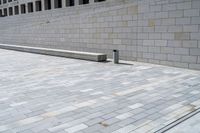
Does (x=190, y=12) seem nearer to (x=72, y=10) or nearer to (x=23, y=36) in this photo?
(x=72, y=10)

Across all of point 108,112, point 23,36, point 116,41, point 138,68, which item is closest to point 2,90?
point 108,112

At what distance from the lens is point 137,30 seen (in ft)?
41.5

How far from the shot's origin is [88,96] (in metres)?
6.98

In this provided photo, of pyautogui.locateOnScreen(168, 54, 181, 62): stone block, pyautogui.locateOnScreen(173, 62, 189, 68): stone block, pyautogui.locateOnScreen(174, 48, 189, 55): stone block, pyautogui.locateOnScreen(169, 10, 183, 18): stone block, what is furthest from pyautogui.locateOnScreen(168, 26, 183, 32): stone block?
pyautogui.locateOnScreen(173, 62, 189, 68): stone block

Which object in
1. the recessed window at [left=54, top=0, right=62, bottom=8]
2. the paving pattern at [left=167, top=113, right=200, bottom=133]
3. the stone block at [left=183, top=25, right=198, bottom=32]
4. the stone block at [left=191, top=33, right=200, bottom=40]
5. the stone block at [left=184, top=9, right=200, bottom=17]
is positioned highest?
the recessed window at [left=54, top=0, right=62, bottom=8]

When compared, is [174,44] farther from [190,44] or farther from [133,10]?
[133,10]

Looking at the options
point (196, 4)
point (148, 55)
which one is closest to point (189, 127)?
point (196, 4)

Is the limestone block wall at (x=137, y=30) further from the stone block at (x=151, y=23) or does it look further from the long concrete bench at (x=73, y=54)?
the long concrete bench at (x=73, y=54)

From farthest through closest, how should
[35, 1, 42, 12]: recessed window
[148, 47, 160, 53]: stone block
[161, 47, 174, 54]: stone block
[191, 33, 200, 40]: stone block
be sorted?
1. [35, 1, 42, 12]: recessed window
2. [148, 47, 160, 53]: stone block
3. [161, 47, 174, 54]: stone block
4. [191, 33, 200, 40]: stone block

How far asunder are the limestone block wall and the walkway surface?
115 centimetres

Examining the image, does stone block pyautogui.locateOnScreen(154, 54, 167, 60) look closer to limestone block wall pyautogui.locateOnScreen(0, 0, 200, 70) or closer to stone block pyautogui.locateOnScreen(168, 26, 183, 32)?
limestone block wall pyautogui.locateOnScreen(0, 0, 200, 70)

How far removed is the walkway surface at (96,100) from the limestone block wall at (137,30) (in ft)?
3.78

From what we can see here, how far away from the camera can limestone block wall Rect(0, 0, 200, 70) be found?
34.4 ft

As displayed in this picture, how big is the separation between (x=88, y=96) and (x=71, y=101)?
650 millimetres
